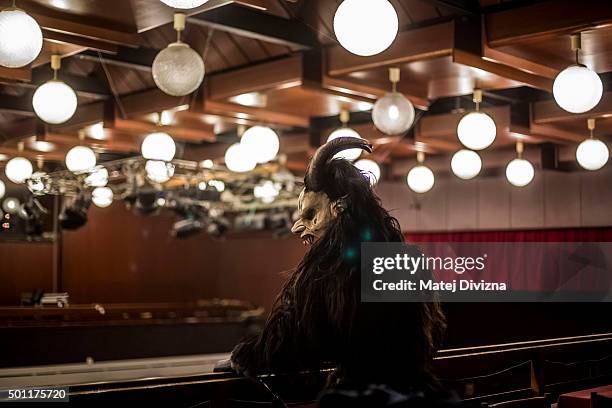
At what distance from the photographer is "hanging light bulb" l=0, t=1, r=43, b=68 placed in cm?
385

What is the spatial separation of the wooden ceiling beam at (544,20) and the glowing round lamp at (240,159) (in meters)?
2.56

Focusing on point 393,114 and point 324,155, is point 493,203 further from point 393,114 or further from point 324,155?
point 324,155

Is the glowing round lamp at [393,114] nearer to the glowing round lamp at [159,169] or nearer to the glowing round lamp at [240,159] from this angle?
the glowing round lamp at [240,159]

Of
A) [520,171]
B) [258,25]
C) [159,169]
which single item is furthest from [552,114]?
[159,169]

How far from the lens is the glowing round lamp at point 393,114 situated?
5.63 meters

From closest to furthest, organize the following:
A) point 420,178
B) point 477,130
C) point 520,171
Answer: point 477,130 < point 520,171 < point 420,178

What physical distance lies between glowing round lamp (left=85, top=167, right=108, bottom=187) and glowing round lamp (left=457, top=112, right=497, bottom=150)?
4057 millimetres

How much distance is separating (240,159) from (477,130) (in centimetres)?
235

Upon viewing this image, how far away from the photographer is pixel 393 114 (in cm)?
563

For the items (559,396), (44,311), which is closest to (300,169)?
(44,311)

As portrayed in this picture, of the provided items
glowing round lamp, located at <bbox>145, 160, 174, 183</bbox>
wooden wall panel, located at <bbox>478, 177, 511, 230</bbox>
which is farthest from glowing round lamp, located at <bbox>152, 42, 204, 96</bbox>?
wooden wall panel, located at <bbox>478, 177, 511, 230</bbox>

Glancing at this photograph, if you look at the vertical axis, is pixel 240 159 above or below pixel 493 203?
below

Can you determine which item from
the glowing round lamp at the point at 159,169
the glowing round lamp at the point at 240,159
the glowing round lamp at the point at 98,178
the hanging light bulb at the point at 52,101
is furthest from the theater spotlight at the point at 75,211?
the hanging light bulb at the point at 52,101

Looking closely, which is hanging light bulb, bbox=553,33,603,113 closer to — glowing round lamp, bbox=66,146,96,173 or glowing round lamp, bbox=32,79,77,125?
glowing round lamp, bbox=32,79,77,125
